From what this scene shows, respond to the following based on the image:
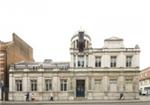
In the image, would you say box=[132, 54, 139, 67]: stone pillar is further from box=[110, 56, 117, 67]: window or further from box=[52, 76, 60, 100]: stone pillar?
box=[52, 76, 60, 100]: stone pillar

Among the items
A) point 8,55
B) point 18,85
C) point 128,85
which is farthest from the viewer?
point 8,55

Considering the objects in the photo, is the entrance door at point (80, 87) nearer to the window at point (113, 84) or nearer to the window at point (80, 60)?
the window at point (80, 60)

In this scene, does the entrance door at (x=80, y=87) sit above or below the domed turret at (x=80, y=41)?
below

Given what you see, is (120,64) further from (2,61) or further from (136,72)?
(2,61)

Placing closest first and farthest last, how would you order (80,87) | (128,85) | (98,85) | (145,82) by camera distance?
(128,85), (98,85), (80,87), (145,82)

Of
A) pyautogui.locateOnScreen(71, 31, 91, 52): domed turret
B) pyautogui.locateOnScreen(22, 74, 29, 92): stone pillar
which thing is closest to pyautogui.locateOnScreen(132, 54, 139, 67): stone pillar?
pyautogui.locateOnScreen(71, 31, 91, 52): domed turret

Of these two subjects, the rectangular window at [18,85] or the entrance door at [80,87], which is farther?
the rectangular window at [18,85]

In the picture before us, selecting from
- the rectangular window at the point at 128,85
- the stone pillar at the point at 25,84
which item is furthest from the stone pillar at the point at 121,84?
the stone pillar at the point at 25,84

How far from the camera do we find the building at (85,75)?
66.7 meters

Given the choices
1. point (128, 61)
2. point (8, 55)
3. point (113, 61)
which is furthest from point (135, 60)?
point (8, 55)

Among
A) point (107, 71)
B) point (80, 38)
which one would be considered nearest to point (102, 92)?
point (107, 71)

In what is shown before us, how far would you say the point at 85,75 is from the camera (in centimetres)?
6719

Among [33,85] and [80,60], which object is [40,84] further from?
[80,60]

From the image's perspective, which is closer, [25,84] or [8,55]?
[25,84]
